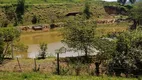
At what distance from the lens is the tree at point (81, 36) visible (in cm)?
2312

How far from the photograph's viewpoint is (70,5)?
6719 cm

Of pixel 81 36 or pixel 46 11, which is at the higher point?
pixel 81 36

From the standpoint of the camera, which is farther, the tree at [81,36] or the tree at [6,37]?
the tree at [6,37]

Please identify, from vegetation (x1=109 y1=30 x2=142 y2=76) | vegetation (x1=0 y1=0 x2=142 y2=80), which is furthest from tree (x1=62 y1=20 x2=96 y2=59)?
vegetation (x1=109 y1=30 x2=142 y2=76)

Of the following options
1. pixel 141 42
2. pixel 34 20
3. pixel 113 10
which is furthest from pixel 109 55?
pixel 113 10

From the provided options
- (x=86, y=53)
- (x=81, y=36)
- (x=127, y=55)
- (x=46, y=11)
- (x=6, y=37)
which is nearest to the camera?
(x=127, y=55)

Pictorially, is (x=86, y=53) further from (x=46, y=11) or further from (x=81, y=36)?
(x=46, y=11)

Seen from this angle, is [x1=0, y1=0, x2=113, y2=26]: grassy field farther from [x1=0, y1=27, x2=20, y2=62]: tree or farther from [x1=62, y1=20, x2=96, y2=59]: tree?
[x1=62, y1=20, x2=96, y2=59]: tree

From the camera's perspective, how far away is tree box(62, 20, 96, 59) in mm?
23125

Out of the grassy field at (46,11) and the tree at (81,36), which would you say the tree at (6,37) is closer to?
the tree at (81,36)

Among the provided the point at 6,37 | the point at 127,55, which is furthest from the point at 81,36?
the point at 6,37

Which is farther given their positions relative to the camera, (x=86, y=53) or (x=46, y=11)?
(x=46, y=11)

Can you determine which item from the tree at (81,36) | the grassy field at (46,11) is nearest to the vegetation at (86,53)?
the tree at (81,36)

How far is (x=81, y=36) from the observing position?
23219 millimetres
